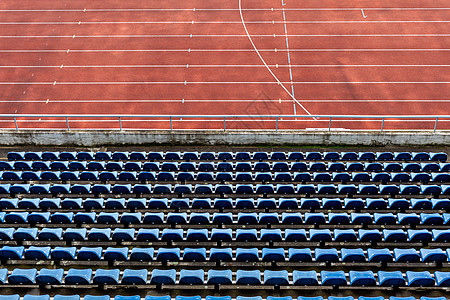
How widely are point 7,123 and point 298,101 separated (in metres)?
13.7

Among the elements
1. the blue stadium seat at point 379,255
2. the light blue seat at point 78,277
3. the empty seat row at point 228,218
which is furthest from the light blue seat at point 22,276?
the blue stadium seat at point 379,255

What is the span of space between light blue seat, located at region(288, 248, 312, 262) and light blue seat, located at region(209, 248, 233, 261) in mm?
1638

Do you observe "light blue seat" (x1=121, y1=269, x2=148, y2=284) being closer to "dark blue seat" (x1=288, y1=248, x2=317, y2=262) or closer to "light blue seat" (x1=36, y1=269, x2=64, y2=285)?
"light blue seat" (x1=36, y1=269, x2=64, y2=285)

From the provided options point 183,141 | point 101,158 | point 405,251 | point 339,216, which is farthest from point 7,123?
point 405,251

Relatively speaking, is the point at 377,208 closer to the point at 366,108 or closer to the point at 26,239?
the point at 366,108

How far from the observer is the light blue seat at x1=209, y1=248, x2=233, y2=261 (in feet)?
44.0

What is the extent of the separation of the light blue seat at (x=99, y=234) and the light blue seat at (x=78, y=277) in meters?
1.36

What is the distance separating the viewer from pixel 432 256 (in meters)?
13.4

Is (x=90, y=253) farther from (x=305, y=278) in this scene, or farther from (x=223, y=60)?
(x=223, y=60)

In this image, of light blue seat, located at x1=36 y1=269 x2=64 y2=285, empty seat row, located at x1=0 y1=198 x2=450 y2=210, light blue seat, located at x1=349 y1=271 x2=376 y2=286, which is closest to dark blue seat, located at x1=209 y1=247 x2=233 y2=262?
empty seat row, located at x1=0 y1=198 x2=450 y2=210

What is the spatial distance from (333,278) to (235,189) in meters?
4.86

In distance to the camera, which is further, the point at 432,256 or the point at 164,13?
the point at 164,13

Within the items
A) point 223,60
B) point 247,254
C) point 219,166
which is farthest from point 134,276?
point 223,60

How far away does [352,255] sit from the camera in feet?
43.9
